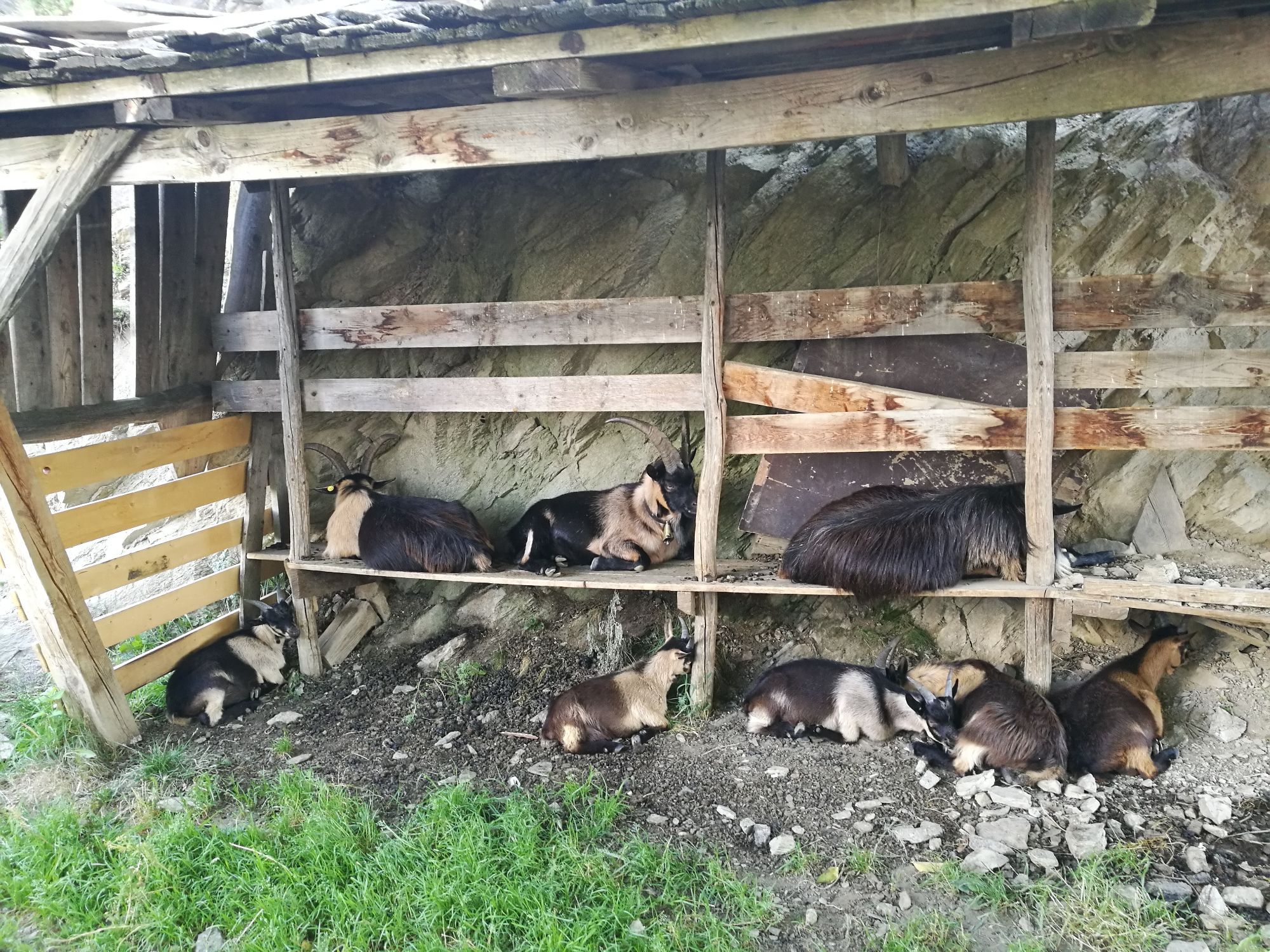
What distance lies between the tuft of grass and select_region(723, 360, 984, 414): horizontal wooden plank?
103 inches

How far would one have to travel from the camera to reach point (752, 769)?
4832mm

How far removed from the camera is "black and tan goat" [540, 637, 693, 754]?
16.7 ft

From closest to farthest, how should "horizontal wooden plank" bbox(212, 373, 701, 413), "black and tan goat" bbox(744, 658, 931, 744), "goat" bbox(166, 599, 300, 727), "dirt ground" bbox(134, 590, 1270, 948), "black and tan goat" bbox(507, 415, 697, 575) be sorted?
"dirt ground" bbox(134, 590, 1270, 948) → "black and tan goat" bbox(744, 658, 931, 744) → "horizontal wooden plank" bbox(212, 373, 701, 413) → "black and tan goat" bbox(507, 415, 697, 575) → "goat" bbox(166, 599, 300, 727)

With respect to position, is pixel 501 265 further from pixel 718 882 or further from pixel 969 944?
pixel 969 944

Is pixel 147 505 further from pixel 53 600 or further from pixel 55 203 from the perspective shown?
pixel 55 203

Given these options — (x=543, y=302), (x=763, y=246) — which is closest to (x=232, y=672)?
(x=543, y=302)

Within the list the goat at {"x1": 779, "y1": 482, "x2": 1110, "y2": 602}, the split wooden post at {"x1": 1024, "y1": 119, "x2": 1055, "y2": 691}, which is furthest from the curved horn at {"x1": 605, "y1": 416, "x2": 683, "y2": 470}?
the split wooden post at {"x1": 1024, "y1": 119, "x2": 1055, "y2": 691}

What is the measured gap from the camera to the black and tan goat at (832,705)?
4977mm

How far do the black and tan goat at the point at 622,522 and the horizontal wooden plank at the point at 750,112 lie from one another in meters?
2.05

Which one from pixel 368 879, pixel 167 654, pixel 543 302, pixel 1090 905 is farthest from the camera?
pixel 167 654

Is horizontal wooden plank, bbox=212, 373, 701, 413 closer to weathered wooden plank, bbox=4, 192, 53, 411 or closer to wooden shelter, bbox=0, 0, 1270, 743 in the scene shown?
wooden shelter, bbox=0, 0, 1270, 743

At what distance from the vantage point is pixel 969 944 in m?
3.46

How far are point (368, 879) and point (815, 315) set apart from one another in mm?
3803

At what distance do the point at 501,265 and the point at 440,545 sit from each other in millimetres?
2232
